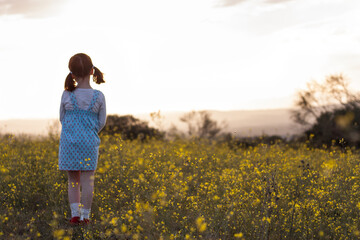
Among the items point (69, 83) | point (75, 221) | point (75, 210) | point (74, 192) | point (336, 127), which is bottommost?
point (75, 221)

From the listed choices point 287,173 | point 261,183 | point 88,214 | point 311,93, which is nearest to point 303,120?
point 311,93

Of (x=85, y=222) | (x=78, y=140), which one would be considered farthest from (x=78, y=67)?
(x=85, y=222)

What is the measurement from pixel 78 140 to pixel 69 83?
737 millimetres

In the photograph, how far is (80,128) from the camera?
4.48 m

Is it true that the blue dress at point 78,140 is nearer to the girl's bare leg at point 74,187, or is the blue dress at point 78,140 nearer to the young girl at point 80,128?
the young girl at point 80,128

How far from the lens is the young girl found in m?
4.45

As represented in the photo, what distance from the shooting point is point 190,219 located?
14.4 feet

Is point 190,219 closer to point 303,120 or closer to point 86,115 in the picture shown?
point 86,115

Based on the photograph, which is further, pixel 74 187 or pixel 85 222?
pixel 74 187

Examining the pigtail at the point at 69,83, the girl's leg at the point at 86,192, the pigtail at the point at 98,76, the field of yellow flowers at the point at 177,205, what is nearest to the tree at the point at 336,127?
the field of yellow flowers at the point at 177,205

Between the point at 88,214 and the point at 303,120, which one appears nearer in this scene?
the point at 88,214

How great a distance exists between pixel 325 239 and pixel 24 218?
3.85 meters

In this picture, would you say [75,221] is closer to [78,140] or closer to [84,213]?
[84,213]

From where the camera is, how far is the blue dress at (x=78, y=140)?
14.6ft
